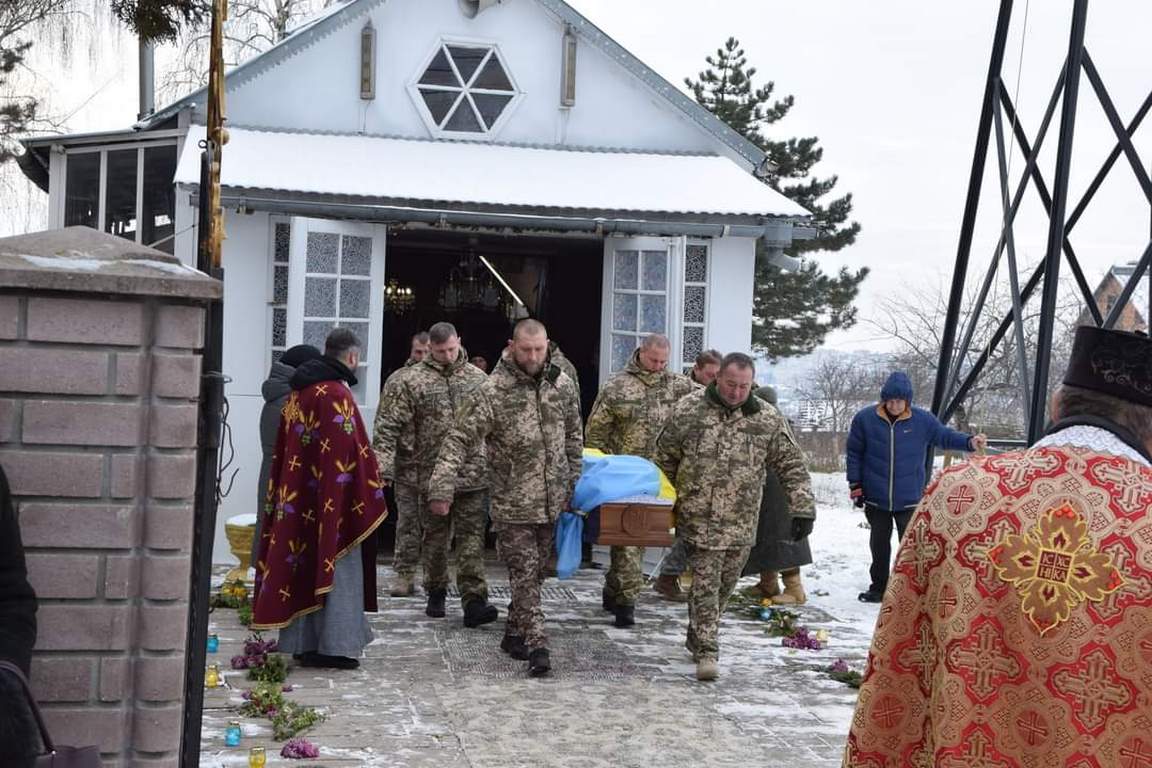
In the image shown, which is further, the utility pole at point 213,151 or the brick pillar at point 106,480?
the utility pole at point 213,151

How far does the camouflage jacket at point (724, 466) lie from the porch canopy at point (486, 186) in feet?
12.3

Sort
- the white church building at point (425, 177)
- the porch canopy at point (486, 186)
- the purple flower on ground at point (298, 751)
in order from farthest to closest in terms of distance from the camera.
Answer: the white church building at point (425, 177) → the porch canopy at point (486, 186) → the purple flower on ground at point (298, 751)

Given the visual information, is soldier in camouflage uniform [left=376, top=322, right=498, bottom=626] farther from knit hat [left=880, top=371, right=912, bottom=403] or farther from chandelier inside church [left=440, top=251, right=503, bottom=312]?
chandelier inside church [left=440, top=251, right=503, bottom=312]

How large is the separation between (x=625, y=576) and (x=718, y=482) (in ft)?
5.95

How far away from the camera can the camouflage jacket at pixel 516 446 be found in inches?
314

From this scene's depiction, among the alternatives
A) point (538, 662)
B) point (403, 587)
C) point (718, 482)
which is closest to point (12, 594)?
point (538, 662)

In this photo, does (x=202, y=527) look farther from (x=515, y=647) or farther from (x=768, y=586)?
(x=768, y=586)

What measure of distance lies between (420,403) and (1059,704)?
697cm

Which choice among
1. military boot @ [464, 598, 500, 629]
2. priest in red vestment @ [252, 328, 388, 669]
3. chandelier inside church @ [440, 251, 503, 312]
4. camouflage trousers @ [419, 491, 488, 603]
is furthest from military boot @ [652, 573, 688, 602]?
chandelier inside church @ [440, 251, 503, 312]

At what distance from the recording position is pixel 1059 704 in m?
3.14

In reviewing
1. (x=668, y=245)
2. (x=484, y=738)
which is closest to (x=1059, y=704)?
(x=484, y=738)

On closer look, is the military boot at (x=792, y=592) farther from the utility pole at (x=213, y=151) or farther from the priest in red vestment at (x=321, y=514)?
the utility pole at (x=213, y=151)

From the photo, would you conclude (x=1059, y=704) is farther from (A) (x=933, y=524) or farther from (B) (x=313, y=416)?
(B) (x=313, y=416)

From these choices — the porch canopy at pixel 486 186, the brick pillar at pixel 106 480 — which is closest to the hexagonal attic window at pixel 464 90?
the porch canopy at pixel 486 186
